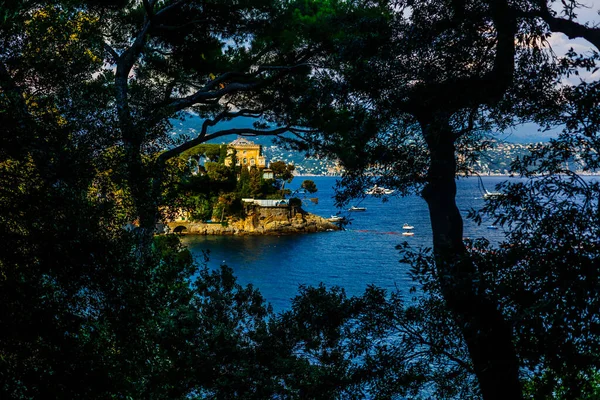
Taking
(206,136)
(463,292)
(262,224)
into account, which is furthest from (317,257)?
(463,292)

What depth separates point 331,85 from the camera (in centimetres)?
546

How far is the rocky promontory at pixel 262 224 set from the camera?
5406 centimetres

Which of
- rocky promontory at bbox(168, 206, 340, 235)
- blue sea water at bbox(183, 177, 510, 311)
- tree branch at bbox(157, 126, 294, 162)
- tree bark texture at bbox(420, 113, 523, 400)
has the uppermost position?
tree branch at bbox(157, 126, 294, 162)

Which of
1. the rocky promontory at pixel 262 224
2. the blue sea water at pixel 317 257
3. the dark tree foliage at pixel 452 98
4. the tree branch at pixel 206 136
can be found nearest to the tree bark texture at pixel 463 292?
the dark tree foliage at pixel 452 98

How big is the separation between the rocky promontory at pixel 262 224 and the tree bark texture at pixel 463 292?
4857cm

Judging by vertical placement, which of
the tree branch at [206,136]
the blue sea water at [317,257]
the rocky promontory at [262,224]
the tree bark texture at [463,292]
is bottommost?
the blue sea water at [317,257]

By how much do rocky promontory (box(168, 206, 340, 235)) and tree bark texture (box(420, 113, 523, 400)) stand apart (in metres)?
48.6

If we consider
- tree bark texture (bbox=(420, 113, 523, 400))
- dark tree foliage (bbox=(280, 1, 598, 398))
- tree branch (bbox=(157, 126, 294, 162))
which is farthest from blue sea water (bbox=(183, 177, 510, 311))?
tree bark texture (bbox=(420, 113, 523, 400))

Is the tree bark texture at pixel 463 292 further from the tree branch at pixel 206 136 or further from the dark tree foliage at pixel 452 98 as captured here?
the tree branch at pixel 206 136

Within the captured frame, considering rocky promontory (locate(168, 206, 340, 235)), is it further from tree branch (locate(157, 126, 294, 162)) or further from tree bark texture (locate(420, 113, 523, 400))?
tree bark texture (locate(420, 113, 523, 400))

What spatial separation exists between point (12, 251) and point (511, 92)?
4.32 m

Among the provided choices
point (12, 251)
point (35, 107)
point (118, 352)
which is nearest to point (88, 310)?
point (118, 352)

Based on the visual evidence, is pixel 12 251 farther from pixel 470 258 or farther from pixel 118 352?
pixel 470 258

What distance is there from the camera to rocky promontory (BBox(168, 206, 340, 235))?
54.1m
